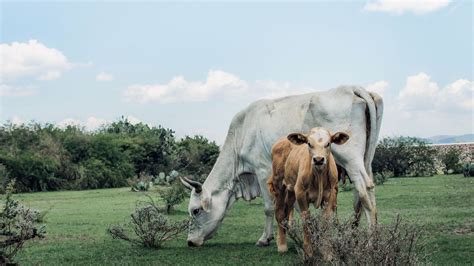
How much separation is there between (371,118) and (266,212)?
2099 mm

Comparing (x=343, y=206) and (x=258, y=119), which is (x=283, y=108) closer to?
(x=258, y=119)

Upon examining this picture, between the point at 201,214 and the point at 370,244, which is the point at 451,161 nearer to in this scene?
the point at 201,214

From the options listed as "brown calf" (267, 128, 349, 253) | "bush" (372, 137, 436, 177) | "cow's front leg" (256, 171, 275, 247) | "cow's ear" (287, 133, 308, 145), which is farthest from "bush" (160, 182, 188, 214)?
"bush" (372, 137, 436, 177)

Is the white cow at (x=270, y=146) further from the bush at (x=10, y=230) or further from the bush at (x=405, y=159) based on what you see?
the bush at (x=405, y=159)

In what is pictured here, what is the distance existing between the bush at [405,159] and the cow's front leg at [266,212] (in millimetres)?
29325

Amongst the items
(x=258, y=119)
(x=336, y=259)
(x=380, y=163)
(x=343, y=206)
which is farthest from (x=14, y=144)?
(x=336, y=259)

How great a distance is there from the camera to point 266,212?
34.8ft

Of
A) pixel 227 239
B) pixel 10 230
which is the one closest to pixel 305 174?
pixel 10 230

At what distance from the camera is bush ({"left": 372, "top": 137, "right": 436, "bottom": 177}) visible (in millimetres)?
39375

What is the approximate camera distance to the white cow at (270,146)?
981cm

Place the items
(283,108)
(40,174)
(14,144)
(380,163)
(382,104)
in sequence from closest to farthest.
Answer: (382,104) < (283,108) < (40,174) < (14,144) < (380,163)

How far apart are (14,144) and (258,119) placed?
28.0m

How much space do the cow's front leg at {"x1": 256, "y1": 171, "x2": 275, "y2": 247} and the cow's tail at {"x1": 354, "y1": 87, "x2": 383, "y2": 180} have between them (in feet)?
5.12

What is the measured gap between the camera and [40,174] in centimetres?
3434
